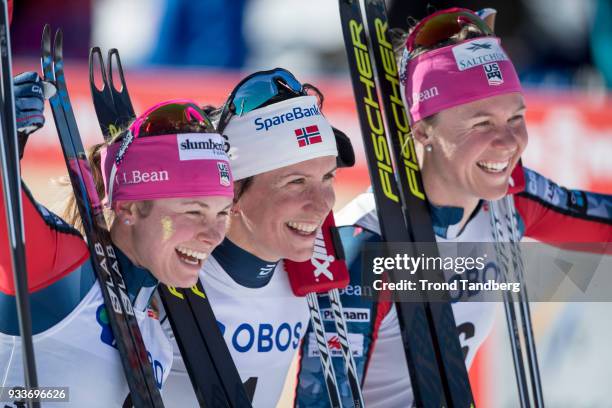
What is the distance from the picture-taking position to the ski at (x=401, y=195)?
3.10m

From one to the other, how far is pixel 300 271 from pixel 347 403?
393 mm

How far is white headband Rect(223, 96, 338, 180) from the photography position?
8.98 ft

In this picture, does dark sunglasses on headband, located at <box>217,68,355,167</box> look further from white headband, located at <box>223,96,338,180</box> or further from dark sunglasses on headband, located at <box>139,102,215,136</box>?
dark sunglasses on headband, located at <box>139,102,215,136</box>

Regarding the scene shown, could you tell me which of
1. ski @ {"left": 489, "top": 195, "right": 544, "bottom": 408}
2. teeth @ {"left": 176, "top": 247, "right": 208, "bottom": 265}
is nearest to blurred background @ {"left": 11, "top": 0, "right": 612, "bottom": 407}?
ski @ {"left": 489, "top": 195, "right": 544, "bottom": 408}

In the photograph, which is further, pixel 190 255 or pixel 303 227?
pixel 303 227

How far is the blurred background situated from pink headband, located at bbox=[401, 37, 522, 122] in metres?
1.04

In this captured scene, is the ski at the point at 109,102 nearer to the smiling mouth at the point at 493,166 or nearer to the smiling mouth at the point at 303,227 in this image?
the smiling mouth at the point at 303,227

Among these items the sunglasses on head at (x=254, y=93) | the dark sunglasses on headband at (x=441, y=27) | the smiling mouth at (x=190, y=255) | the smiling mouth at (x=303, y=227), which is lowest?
the smiling mouth at (x=190, y=255)

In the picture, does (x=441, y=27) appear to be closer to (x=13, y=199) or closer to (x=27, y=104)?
(x=27, y=104)

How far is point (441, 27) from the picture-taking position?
3107 mm

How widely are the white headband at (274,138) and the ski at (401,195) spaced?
0.42 metres

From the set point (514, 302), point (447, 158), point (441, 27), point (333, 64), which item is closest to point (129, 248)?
point (447, 158)

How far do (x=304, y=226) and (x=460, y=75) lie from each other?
644mm

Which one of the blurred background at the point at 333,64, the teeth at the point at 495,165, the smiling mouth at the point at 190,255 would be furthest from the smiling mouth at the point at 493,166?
the smiling mouth at the point at 190,255
